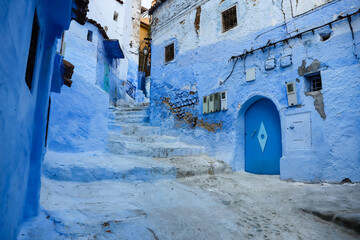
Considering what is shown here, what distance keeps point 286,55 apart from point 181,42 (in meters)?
4.44

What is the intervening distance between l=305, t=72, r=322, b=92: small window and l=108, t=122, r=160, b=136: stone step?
543cm

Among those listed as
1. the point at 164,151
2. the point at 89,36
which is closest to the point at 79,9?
the point at 164,151

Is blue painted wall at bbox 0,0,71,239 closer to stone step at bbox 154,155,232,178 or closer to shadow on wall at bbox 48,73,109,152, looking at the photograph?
shadow on wall at bbox 48,73,109,152

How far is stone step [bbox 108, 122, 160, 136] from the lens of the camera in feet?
25.7

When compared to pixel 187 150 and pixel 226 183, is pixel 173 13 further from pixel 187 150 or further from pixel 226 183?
pixel 226 183

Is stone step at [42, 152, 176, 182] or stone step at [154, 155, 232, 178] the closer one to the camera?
stone step at [42, 152, 176, 182]

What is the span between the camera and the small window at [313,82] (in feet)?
18.1

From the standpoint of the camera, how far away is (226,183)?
535 centimetres

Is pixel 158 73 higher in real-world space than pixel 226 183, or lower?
higher

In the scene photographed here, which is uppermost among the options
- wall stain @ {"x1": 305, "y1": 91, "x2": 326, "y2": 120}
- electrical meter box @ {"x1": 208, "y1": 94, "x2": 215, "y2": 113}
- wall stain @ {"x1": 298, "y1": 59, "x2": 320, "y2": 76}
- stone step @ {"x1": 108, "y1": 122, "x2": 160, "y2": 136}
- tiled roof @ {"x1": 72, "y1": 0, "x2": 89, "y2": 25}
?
wall stain @ {"x1": 298, "y1": 59, "x2": 320, "y2": 76}

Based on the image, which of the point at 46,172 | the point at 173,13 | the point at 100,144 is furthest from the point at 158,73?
the point at 46,172

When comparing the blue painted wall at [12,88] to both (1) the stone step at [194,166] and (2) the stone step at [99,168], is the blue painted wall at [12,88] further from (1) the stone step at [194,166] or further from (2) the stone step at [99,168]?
(1) the stone step at [194,166]

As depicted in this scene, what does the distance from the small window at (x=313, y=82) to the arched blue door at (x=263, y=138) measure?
1092mm

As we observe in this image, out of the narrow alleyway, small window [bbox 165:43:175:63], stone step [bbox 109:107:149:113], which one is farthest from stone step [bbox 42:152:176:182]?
small window [bbox 165:43:175:63]
